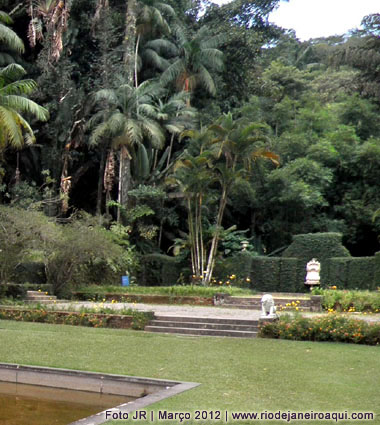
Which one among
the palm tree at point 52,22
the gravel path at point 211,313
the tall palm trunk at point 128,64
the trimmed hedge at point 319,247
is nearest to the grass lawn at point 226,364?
the gravel path at point 211,313

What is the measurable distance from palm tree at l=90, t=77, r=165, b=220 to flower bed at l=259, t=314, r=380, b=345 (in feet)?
56.0

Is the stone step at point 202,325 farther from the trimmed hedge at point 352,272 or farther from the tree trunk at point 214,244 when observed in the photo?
the trimmed hedge at point 352,272

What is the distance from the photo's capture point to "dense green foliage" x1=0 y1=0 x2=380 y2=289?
1088 inches

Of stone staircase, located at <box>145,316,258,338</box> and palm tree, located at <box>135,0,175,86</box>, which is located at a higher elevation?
palm tree, located at <box>135,0,175,86</box>

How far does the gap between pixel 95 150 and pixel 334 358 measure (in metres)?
25.5

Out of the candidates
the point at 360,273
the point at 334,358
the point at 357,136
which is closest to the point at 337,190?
the point at 357,136

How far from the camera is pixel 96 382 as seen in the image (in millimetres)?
9234

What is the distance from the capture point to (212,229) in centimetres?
2738

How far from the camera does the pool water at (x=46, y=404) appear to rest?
8.14 metres

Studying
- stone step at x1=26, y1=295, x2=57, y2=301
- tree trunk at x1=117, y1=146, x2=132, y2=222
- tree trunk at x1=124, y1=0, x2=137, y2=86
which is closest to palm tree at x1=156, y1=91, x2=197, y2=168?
tree trunk at x1=124, y1=0, x2=137, y2=86

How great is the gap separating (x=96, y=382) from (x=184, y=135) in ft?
64.3

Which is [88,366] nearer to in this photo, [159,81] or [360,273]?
[360,273]

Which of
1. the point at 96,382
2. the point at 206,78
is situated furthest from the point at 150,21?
the point at 96,382

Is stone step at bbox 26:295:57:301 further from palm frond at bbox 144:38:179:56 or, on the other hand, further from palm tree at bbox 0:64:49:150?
palm frond at bbox 144:38:179:56
